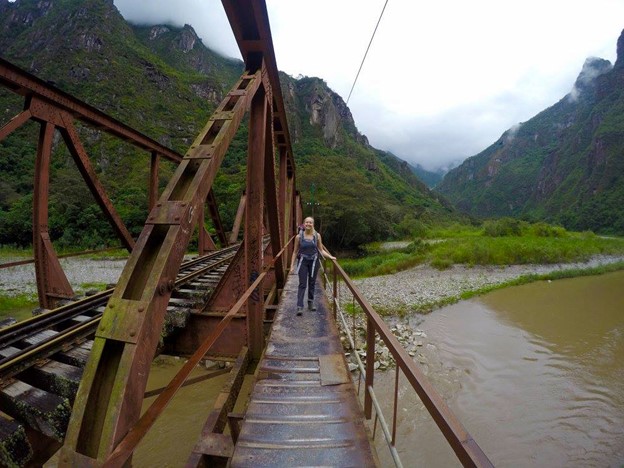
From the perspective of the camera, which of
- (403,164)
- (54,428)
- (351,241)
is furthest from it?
(403,164)

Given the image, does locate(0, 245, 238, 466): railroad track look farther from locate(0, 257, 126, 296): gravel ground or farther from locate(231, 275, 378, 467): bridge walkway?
locate(0, 257, 126, 296): gravel ground

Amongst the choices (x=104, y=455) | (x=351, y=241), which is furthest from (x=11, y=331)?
(x=351, y=241)

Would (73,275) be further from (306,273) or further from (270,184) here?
(270,184)

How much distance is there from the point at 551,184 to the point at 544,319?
128 metres

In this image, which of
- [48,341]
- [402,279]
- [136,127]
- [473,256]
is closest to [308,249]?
[48,341]

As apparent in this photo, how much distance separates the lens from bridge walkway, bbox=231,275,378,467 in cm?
201

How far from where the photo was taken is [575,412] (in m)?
7.05

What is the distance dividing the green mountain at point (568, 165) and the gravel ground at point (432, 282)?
59.3 m

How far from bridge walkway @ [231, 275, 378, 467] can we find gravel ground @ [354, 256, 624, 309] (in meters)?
10.7

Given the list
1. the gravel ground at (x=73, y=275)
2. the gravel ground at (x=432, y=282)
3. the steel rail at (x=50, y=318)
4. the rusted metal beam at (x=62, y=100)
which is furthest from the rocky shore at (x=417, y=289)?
the gravel ground at (x=73, y=275)

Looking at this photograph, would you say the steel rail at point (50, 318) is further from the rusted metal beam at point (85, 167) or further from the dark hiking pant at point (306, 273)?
the dark hiking pant at point (306, 273)

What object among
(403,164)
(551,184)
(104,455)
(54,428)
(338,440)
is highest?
(403,164)

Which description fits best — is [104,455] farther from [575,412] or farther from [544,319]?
[544,319]

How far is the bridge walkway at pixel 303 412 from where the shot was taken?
2.01 m
